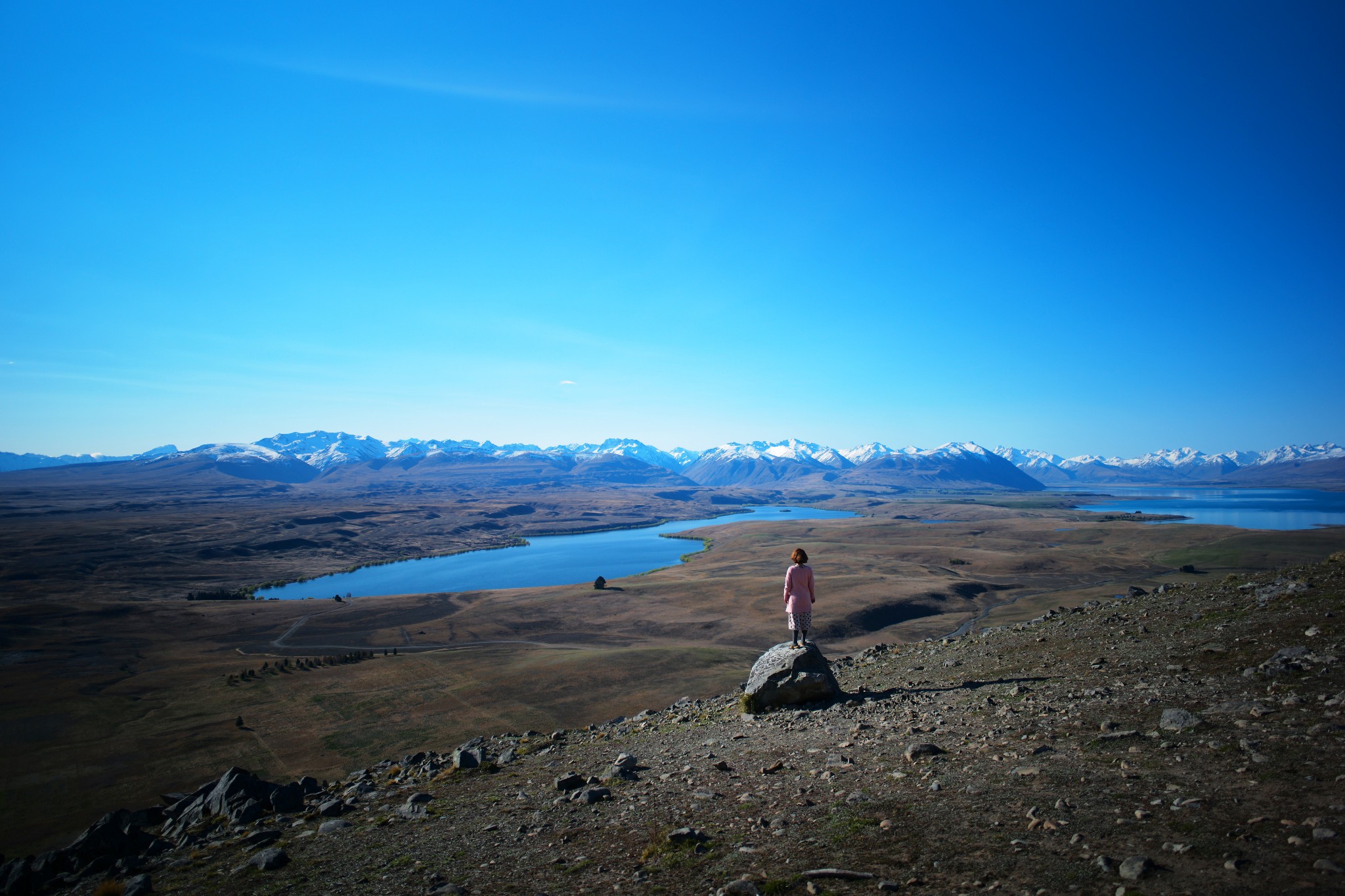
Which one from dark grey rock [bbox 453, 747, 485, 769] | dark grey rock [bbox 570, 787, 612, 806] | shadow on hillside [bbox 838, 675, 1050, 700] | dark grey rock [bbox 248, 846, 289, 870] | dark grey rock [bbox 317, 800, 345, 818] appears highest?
shadow on hillside [bbox 838, 675, 1050, 700]

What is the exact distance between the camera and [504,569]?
4793 inches

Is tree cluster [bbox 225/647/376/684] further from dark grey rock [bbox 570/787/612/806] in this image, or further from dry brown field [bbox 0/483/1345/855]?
dark grey rock [bbox 570/787/612/806]

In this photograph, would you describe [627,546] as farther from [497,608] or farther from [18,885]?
[18,885]

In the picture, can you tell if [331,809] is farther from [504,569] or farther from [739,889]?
[504,569]

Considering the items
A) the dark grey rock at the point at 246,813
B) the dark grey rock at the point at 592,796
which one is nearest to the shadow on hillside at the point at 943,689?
the dark grey rock at the point at 592,796

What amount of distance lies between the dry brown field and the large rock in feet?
62.8

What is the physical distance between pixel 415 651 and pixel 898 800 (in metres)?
52.0

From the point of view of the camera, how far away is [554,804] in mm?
10695

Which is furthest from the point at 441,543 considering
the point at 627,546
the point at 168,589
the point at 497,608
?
the point at 497,608

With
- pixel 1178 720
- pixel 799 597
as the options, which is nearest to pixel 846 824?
pixel 1178 720

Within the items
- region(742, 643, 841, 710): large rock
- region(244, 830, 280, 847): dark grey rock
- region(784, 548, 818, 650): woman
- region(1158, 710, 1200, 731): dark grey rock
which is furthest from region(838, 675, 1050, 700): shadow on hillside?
region(244, 830, 280, 847): dark grey rock

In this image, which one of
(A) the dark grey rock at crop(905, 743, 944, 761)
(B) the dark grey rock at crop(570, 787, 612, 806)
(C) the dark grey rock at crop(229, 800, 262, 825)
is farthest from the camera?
(C) the dark grey rock at crop(229, 800, 262, 825)

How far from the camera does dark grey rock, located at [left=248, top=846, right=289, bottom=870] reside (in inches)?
396

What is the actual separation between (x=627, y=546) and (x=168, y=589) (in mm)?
93969
